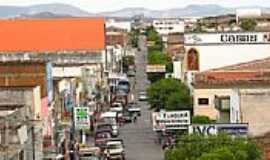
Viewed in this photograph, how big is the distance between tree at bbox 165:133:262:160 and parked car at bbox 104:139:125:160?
12.5m

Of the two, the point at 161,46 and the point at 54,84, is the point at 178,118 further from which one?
the point at 161,46

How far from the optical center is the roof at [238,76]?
1995 inches

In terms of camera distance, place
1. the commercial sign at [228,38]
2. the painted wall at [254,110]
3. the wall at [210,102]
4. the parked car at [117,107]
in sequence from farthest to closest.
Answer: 1. the parked car at [117,107]
2. the commercial sign at [228,38]
3. the wall at [210,102]
4. the painted wall at [254,110]

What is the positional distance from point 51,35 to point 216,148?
69.3 m

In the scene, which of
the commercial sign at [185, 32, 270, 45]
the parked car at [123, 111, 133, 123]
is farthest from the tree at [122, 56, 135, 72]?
the commercial sign at [185, 32, 270, 45]

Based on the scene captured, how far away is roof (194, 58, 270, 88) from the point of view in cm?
5068

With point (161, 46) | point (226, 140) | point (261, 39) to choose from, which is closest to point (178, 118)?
point (226, 140)

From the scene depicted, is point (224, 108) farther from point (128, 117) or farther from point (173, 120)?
point (128, 117)

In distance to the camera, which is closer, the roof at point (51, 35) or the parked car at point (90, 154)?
the parked car at point (90, 154)

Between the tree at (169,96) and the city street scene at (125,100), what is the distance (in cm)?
7

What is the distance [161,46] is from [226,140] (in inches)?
4258

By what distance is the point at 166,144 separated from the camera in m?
52.6

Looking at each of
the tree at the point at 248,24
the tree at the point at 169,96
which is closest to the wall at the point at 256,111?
the tree at the point at 169,96

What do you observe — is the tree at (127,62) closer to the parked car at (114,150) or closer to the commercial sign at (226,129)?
the parked car at (114,150)
